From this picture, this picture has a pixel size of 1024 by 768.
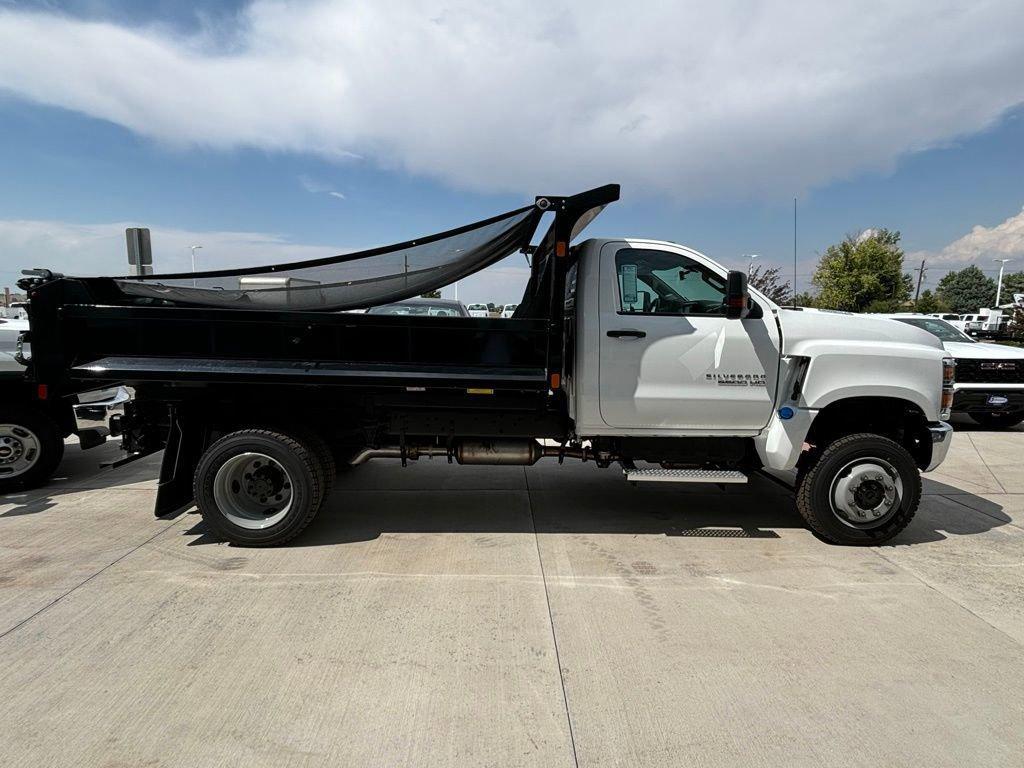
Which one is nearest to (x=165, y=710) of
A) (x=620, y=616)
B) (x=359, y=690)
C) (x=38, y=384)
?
(x=359, y=690)

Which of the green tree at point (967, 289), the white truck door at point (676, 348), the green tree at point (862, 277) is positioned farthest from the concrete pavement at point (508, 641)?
the green tree at point (967, 289)

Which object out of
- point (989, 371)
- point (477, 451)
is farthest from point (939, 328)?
point (477, 451)

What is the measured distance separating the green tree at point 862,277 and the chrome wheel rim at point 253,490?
3297 centimetres

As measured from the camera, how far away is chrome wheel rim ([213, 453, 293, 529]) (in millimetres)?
4215

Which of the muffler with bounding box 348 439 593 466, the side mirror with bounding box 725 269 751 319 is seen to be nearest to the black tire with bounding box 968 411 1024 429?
the side mirror with bounding box 725 269 751 319

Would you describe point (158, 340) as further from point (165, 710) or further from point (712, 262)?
point (712, 262)

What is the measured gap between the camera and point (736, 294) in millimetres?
4066

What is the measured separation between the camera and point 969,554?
4430 millimetres

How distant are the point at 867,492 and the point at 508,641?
2.98m

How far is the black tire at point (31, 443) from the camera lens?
551 centimetres

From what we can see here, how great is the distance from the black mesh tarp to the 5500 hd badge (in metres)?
1.69

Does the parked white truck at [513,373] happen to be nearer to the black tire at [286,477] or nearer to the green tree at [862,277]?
the black tire at [286,477]

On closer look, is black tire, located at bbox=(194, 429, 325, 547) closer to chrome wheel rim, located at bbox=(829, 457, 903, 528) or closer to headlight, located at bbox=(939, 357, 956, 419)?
chrome wheel rim, located at bbox=(829, 457, 903, 528)

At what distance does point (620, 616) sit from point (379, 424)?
86.6 inches
